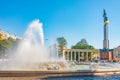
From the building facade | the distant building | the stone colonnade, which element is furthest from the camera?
the building facade

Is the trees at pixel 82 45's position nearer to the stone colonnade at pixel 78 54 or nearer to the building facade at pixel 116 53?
the building facade at pixel 116 53

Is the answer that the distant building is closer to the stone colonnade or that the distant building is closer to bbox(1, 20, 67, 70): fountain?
the stone colonnade

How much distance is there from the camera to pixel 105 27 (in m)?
86.4

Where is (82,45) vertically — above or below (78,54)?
above

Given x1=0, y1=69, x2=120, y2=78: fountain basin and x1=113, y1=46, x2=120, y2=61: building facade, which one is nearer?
x1=0, y1=69, x2=120, y2=78: fountain basin

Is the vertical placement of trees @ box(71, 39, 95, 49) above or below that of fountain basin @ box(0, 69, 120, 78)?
above

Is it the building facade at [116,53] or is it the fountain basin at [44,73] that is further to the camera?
the building facade at [116,53]

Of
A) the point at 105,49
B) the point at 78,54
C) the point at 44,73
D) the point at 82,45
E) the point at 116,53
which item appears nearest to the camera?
the point at 44,73

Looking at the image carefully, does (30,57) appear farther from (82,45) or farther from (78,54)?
(82,45)

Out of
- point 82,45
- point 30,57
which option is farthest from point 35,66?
point 82,45

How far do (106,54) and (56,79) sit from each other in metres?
65.4

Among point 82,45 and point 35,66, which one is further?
point 82,45

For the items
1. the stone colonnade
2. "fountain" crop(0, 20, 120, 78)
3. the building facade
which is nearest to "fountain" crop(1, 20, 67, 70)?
"fountain" crop(0, 20, 120, 78)

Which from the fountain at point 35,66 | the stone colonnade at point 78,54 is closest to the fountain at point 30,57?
the fountain at point 35,66
